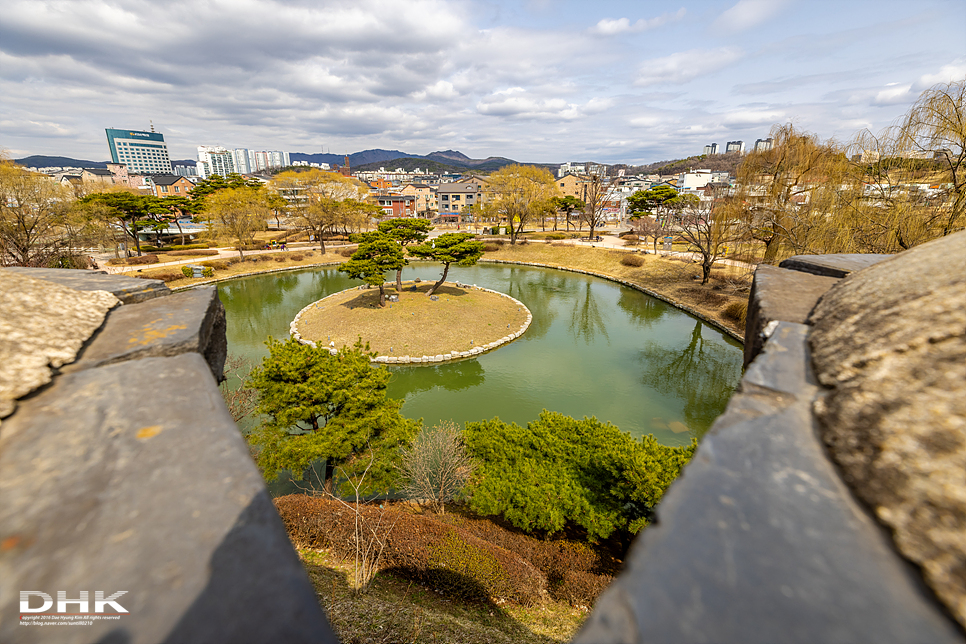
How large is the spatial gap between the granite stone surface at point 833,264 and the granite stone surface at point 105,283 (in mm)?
4860

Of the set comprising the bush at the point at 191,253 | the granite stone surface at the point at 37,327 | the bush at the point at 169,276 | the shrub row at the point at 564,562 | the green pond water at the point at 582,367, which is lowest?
the green pond water at the point at 582,367

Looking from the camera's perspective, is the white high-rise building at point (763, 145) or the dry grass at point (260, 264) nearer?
the white high-rise building at point (763, 145)

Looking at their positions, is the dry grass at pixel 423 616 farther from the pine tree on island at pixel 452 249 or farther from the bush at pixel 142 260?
the bush at pixel 142 260

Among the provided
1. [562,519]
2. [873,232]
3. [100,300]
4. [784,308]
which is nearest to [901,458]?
[784,308]

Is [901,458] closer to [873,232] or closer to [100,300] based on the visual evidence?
[100,300]

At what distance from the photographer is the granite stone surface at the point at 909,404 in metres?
0.86

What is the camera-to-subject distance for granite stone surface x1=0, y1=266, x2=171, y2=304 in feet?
8.01

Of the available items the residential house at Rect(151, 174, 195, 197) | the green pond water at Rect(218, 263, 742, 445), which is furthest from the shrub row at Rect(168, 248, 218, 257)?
the residential house at Rect(151, 174, 195, 197)

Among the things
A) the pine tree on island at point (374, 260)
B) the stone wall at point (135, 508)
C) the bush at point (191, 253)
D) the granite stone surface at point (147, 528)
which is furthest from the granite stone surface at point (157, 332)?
the bush at point (191, 253)

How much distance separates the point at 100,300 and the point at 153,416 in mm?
1461

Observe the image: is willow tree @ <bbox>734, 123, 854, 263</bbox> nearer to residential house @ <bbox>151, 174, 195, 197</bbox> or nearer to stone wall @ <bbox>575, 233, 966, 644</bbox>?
stone wall @ <bbox>575, 233, 966, 644</bbox>

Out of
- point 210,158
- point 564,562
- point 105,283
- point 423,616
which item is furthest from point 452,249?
point 210,158

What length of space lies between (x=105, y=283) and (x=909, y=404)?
13.9 ft

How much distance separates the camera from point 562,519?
626cm
